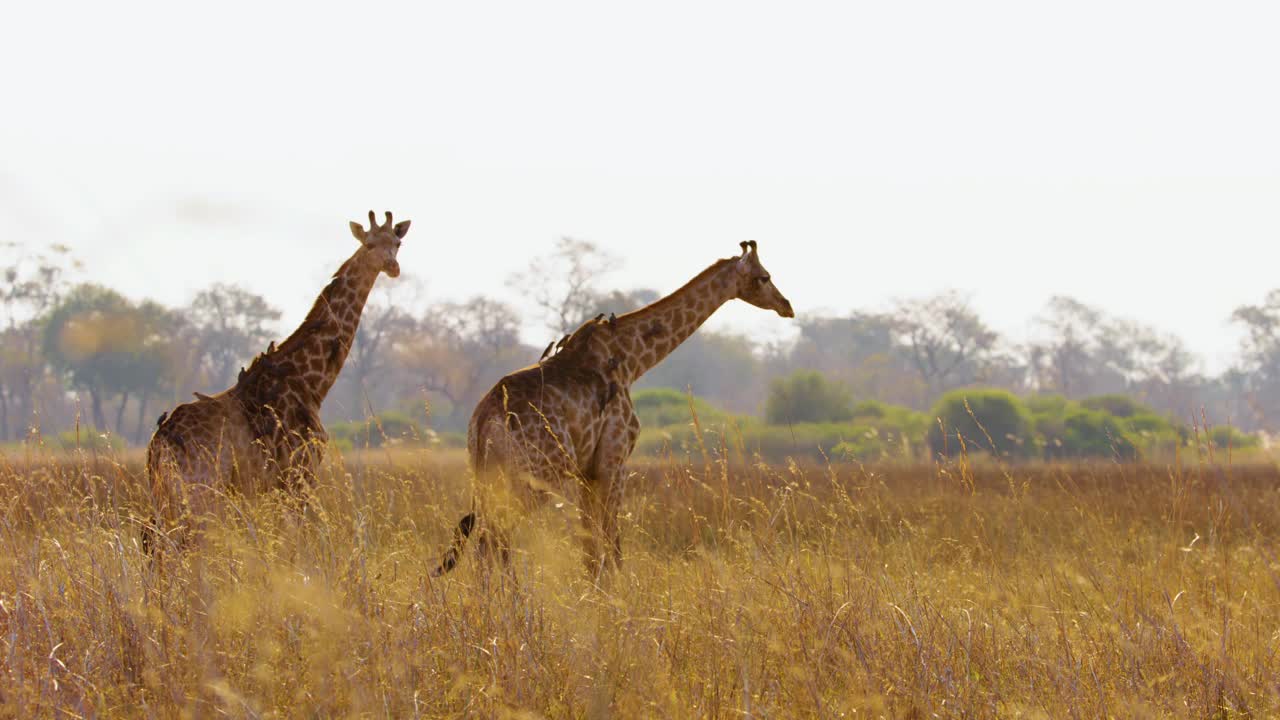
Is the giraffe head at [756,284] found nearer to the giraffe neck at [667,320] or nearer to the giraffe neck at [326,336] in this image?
the giraffe neck at [667,320]

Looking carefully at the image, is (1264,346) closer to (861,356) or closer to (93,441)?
(861,356)

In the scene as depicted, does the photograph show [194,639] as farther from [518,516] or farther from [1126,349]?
[1126,349]

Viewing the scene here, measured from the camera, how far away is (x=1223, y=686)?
376 centimetres

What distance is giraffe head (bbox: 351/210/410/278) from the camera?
21.6 feet

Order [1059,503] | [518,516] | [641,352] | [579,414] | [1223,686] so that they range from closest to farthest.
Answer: [1223,686], [518,516], [579,414], [641,352], [1059,503]

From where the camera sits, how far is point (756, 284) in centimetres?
662

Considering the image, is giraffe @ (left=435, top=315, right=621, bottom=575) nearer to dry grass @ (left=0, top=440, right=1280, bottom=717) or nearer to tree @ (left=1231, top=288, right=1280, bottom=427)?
dry grass @ (left=0, top=440, right=1280, bottom=717)

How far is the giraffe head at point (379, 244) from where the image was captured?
6.58 metres

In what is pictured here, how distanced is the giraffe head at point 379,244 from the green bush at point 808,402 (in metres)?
24.3

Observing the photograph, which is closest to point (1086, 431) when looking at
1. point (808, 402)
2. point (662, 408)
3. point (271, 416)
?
point (808, 402)

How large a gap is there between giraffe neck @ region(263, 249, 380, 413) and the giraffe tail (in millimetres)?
1620

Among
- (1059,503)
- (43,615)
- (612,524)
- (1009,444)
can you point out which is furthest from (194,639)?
(1009,444)

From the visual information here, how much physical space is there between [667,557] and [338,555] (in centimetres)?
278

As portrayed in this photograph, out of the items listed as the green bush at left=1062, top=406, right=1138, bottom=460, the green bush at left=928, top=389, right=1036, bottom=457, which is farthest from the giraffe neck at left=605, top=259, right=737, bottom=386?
the green bush at left=1062, top=406, right=1138, bottom=460
